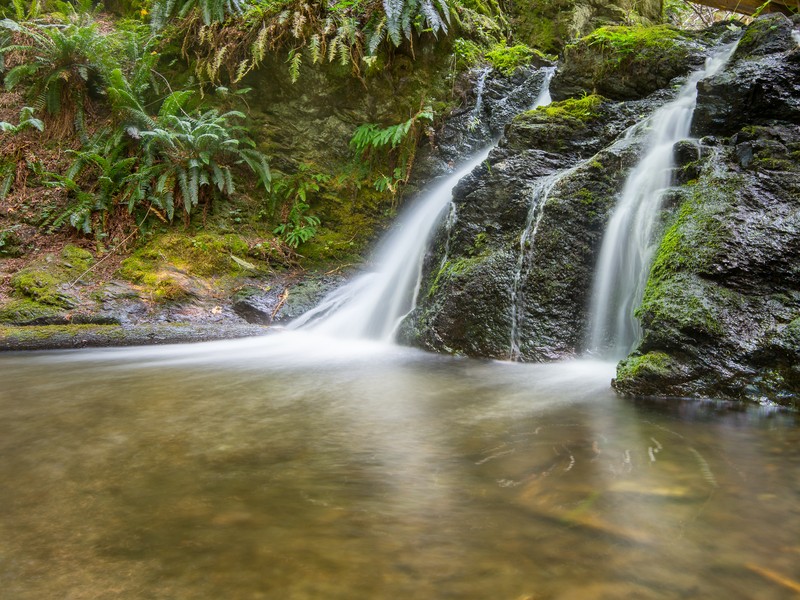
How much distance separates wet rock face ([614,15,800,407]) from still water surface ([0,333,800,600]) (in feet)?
0.93

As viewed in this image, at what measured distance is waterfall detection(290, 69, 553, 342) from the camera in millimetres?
5632

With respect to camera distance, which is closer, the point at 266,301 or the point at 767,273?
the point at 767,273

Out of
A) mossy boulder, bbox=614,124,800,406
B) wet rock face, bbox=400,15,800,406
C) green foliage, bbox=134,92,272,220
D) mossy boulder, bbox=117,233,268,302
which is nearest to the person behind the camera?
mossy boulder, bbox=614,124,800,406

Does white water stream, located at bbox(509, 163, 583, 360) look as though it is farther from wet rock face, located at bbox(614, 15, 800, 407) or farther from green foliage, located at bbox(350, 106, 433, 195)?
green foliage, located at bbox(350, 106, 433, 195)

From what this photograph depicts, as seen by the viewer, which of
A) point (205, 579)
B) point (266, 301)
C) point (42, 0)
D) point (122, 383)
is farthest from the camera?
point (42, 0)

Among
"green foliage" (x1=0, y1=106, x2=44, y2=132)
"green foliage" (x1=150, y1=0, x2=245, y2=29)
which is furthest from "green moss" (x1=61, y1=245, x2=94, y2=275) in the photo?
"green foliage" (x1=150, y1=0, x2=245, y2=29)

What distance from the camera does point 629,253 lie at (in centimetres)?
417

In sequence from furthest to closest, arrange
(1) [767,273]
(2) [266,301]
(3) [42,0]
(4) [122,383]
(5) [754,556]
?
1. (3) [42,0]
2. (2) [266,301]
3. (4) [122,383]
4. (1) [767,273]
5. (5) [754,556]

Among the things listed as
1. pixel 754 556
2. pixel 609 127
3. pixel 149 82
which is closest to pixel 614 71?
pixel 609 127

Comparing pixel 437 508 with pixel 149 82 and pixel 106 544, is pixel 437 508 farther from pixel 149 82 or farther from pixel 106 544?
pixel 149 82

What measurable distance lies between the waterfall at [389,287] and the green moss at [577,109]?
38.0 inches

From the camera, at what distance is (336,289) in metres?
6.59

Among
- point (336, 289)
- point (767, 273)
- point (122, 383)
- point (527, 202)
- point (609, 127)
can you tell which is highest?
point (609, 127)

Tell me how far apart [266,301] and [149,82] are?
4545 mm
